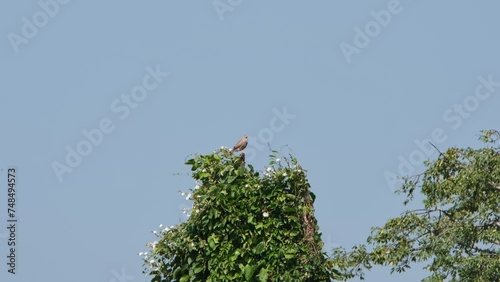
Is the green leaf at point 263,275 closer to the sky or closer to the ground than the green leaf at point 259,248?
closer to the ground

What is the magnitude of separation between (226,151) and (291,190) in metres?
1.09

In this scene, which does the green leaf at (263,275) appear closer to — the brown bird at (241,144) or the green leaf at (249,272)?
the green leaf at (249,272)

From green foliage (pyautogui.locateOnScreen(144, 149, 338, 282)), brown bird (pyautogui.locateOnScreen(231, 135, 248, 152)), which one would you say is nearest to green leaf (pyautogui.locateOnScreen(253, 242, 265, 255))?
green foliage (pyautogui.locateOnScreen(144, 149, 338, 282))

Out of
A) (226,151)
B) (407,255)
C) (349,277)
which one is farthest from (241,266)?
(407,255)

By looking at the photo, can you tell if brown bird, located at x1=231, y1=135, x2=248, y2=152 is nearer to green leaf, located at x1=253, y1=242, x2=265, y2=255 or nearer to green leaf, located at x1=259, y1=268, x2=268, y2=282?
green leaf, located at x1=253, y1=242, x2=265, y2=255

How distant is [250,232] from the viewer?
1177 centimetres

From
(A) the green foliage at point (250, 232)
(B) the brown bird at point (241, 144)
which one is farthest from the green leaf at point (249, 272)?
(B) the brown bird at point (241, 144)

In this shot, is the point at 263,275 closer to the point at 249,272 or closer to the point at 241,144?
the point at 249,272

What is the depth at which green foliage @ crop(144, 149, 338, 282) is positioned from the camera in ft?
38.2

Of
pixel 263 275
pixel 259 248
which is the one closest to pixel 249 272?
pixel 263 275

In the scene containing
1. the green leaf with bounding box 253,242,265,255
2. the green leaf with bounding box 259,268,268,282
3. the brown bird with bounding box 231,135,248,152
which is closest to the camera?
the green leaf with bounding box 259,268,268,282

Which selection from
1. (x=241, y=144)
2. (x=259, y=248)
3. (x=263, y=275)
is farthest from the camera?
(x=241, y=144)

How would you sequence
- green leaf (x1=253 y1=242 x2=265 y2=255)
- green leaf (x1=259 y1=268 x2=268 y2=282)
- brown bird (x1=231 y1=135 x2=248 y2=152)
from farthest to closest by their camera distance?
brown bird (x1=231 y1=135 x2=248 y2=152)
green leaf (x1=253 y1=242 x2=265 y2=255)
green leaf (x1=259 y1=268 x2=268 y2=282)

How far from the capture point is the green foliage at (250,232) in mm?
11648
